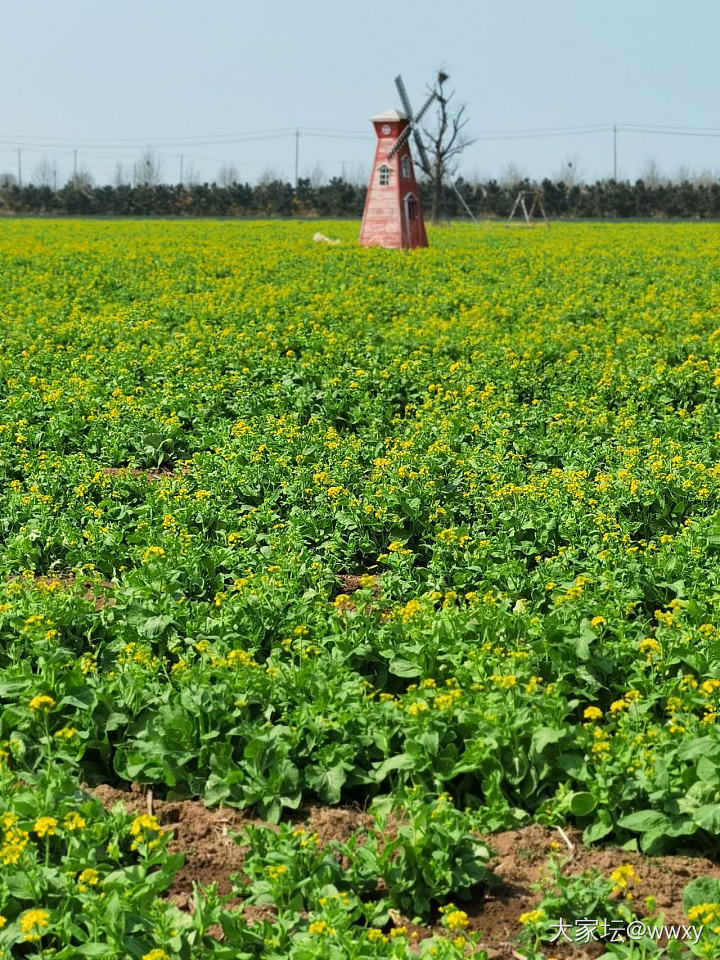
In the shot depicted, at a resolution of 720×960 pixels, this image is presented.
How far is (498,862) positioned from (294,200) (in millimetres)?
74975

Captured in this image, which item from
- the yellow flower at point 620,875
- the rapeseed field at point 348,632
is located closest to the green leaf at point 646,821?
the rapeseed field at point 348,632

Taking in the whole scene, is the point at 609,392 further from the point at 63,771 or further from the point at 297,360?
the point at 63,771

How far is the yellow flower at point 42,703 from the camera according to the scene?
17.0 ft

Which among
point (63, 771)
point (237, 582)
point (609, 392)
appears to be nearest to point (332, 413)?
point (609, 392)

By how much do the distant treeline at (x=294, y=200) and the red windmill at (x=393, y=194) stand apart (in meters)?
34.9

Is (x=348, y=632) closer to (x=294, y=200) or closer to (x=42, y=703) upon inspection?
(x=42, y=703)

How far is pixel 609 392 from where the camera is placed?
1286 centimetres

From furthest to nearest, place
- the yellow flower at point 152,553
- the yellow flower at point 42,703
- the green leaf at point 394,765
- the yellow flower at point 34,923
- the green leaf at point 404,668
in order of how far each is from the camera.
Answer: the yellow flower at point 152,553 < the green leaf at point 404,668 < the yellow flower at point 42,703 < the green leaf at point 394,765 < the yellow flower at point 34,923

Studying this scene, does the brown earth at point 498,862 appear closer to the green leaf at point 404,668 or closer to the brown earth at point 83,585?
the green leaf at point 404,668

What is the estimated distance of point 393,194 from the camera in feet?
126

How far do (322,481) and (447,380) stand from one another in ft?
15.2

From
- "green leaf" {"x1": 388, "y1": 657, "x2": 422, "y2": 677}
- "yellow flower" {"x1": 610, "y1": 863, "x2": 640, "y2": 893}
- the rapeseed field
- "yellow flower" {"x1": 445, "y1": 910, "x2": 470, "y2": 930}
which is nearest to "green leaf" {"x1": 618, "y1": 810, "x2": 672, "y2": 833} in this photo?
the rapeseed field

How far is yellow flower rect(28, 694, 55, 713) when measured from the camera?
5176 mm

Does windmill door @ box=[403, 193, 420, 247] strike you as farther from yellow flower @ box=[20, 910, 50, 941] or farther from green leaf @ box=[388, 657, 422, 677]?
yellow flower @ box=[20, 910, 50, 941]
